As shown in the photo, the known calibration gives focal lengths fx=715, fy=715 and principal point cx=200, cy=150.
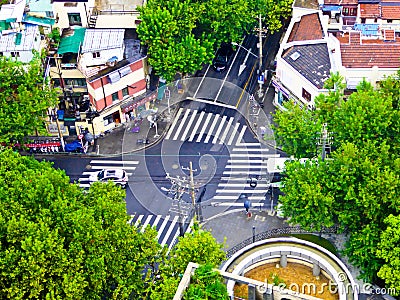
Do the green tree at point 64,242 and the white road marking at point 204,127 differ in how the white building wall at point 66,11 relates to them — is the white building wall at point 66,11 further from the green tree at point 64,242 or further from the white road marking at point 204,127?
the green tree at point 64,242

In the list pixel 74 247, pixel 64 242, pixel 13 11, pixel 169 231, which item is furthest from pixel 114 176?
pixel 13 11

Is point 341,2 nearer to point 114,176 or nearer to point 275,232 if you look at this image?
point 275,232

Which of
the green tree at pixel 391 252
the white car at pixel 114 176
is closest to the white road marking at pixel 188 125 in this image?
the white car at pixel 114 176

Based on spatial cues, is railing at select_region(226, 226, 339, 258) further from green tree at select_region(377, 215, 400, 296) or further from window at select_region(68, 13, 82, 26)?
window at select_region(68, 13, 82, 26)

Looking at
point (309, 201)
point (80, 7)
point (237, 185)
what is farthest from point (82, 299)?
point (80, 7)

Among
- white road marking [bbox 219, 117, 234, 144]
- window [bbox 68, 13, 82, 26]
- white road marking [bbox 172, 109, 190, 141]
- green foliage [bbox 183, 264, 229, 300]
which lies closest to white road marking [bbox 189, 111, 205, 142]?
white road marking [bbox 172, 109, 190, 141]

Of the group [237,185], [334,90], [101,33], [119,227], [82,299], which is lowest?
[82,299]

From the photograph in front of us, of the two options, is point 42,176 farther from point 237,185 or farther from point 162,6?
point 162,6

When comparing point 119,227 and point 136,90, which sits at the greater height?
point 136,90

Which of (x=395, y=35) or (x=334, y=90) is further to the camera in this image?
(x=395, y=35)
